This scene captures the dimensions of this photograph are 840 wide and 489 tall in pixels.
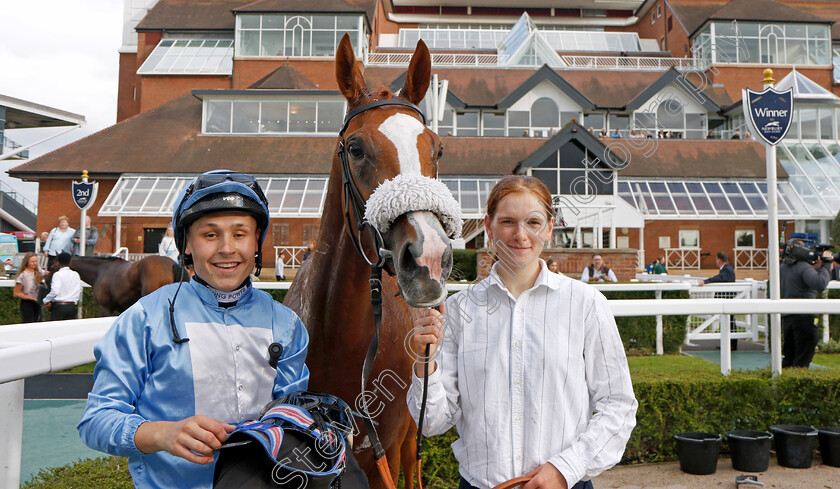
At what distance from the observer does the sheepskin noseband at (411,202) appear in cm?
149

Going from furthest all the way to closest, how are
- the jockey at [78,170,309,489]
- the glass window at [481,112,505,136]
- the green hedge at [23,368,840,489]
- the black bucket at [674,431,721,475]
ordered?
the glass window at [481,112,505,136]
the green hedge at [23,368,840,489]
the black bucket at [674,431,721,475]
the jockey at [78,170,309,489]

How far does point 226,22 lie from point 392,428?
37046 mm

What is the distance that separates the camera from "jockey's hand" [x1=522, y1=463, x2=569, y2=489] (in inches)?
60.0

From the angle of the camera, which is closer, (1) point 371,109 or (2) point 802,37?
(1) point 371,109

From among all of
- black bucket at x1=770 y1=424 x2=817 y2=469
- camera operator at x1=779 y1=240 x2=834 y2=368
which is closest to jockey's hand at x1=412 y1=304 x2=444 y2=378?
black bucket at x1=770 y1=424 x2=817 y2=469

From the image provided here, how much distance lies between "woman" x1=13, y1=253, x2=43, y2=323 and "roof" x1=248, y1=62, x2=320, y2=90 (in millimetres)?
18402

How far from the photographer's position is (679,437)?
3.81 m

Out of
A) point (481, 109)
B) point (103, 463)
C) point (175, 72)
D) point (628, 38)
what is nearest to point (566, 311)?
point (103, 463)

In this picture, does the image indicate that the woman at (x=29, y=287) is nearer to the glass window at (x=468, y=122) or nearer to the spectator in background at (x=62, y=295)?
the spectator in background at (x=62, y=295)

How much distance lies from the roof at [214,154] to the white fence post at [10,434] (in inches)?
831

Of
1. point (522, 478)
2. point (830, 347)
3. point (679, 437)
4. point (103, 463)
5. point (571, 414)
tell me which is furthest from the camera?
point (830, 347)

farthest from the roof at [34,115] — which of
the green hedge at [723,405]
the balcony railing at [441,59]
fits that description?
the green hedge at [723,405]

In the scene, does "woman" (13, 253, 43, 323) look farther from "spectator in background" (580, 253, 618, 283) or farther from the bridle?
"spectator in background" (580, 253, 618, 283)

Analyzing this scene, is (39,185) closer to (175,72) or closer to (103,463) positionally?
(175,72)
